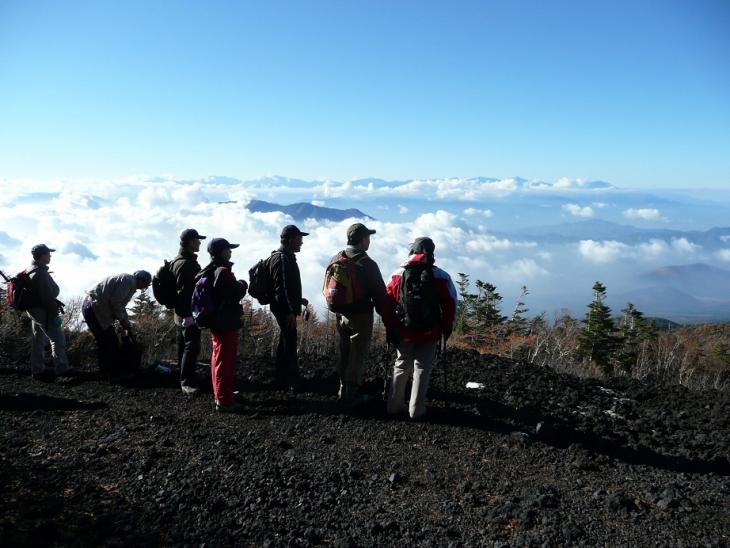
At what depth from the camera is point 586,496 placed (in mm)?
4066

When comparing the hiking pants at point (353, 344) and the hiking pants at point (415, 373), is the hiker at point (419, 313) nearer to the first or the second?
the hiking pants at point (415, 373)

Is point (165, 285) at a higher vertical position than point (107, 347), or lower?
higher

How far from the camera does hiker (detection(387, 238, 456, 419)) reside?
5.56 m

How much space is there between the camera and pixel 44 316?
24.0ft

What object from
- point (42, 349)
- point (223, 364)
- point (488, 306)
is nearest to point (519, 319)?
point (488, 306)

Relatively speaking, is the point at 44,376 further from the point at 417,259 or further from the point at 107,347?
the point at 417,259

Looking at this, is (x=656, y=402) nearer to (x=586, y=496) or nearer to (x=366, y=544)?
(x=586, y=496)

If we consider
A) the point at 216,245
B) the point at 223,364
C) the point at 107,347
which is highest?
the point at 216,245

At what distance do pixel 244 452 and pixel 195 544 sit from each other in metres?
1.50

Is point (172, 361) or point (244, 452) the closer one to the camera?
point (244, 452)

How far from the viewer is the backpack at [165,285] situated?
683cm

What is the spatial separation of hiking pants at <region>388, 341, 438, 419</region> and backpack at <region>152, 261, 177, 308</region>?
3077mm

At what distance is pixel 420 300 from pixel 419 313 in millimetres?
134

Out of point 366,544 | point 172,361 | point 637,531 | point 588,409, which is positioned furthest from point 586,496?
point 172,361
